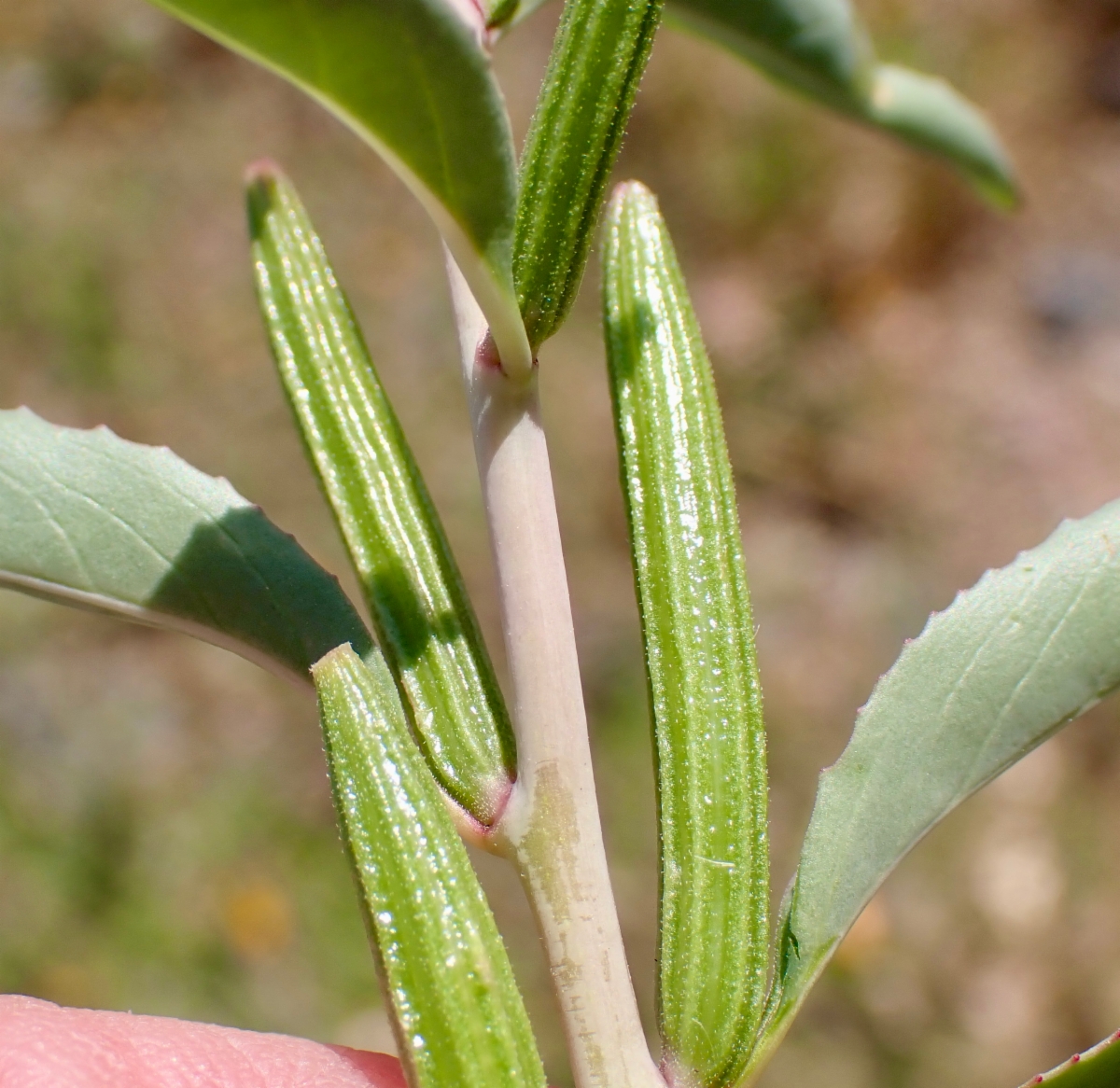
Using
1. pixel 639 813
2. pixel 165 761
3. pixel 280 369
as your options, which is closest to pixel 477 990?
pixel 280 369

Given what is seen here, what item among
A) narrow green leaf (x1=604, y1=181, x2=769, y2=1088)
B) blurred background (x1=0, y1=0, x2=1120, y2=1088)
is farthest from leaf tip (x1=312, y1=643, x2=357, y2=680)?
blurred background (x1=0, y1=0, x2=1120, y2=1088)

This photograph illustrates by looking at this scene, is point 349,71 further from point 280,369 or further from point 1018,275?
point 1018,275

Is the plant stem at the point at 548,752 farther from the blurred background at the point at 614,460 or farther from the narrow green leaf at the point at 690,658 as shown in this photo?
the blurred background at the point at 614,460

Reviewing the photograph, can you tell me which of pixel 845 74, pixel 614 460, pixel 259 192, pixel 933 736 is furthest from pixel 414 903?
pixel 614 460

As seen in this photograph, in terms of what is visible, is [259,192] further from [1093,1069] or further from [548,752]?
[1093,1069]

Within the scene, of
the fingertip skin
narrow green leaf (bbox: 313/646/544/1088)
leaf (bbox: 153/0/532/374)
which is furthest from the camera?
the fingertip skin

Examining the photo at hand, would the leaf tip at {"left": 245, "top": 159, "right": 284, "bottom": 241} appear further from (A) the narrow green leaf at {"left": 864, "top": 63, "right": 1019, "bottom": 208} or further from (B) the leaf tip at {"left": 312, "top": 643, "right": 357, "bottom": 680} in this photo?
(A) the narrow green leaf at {"left": 864, "top": 63, "right": 1019, "bottom": 208}
